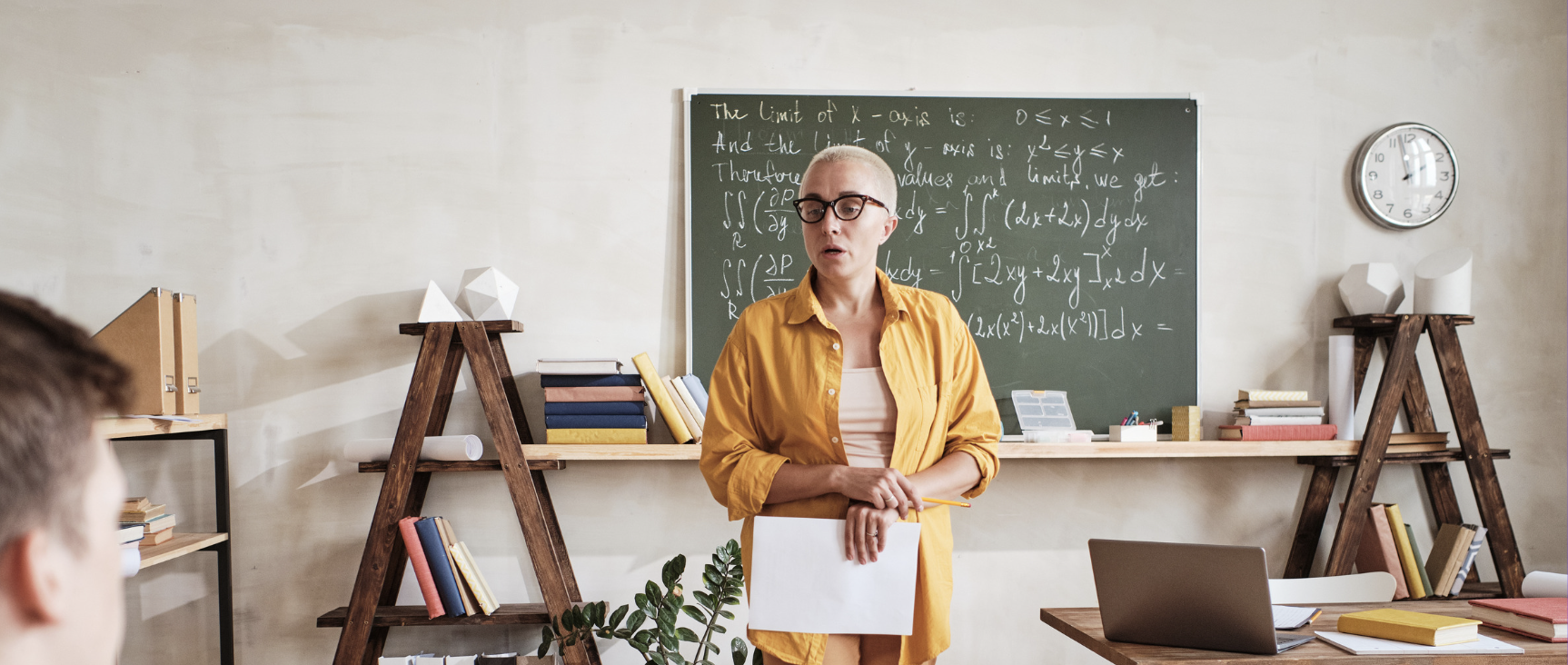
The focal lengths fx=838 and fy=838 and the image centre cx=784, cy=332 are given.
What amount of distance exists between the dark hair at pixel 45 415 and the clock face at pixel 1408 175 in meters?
3.24

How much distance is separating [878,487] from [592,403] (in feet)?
4.68

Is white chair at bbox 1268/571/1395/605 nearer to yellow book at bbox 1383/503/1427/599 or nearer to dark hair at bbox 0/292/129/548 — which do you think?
yellow book at bbox 1383/503/1427/599

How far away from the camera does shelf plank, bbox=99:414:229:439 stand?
1992mm

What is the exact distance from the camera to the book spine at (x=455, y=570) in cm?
237

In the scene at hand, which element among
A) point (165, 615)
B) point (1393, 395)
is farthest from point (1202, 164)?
point (165, 615)

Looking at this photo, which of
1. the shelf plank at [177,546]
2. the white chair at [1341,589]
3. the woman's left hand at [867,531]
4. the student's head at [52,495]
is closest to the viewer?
the student's head at [52,495]

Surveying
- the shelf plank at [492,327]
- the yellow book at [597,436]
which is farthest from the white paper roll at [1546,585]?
the shelf plank at [492,327]

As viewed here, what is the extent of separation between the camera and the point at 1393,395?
8.32 feet

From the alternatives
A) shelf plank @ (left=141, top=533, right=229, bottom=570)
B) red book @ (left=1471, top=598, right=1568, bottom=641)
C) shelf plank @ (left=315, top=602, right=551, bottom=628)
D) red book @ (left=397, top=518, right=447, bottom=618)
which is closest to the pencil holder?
red book @ (left=1471, top=598, right=1568, bottom=641)

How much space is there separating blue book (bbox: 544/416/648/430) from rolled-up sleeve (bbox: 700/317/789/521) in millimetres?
1092

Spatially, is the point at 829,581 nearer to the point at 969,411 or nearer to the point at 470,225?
the point at 969,411

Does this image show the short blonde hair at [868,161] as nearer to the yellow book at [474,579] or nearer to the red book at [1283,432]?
the yellow book at [474,579]

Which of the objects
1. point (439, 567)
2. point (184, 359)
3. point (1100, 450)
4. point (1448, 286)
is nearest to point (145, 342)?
point (184, 359)

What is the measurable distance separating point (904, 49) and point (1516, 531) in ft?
8.32
